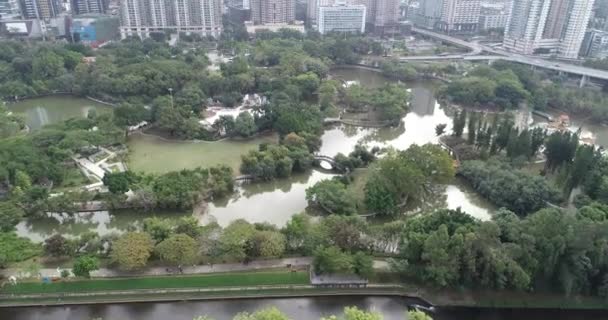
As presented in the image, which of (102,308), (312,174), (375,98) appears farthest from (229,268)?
(375,98)

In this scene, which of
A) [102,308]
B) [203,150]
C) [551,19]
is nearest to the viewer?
[102,308]

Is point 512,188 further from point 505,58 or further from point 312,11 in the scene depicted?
point 312,11

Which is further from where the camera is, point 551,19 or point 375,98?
point 551,19

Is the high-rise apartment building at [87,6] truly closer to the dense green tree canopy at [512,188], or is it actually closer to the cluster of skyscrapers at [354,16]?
the cluster of skyscrapers at [354,16]

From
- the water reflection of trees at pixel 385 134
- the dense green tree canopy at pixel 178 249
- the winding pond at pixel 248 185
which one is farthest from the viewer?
the water reflection of trees at pixel 385 134

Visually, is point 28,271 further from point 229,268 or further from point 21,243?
point 229,268

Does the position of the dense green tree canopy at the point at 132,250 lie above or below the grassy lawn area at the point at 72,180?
above

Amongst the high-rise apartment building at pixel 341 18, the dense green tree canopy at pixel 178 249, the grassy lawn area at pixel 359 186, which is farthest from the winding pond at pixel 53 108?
the high-rise apartment building at pixel 341 18

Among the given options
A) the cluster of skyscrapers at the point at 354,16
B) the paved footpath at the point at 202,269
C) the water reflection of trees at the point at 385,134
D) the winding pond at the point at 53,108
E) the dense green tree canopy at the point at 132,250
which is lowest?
the paved footpath at the point at 202,269
